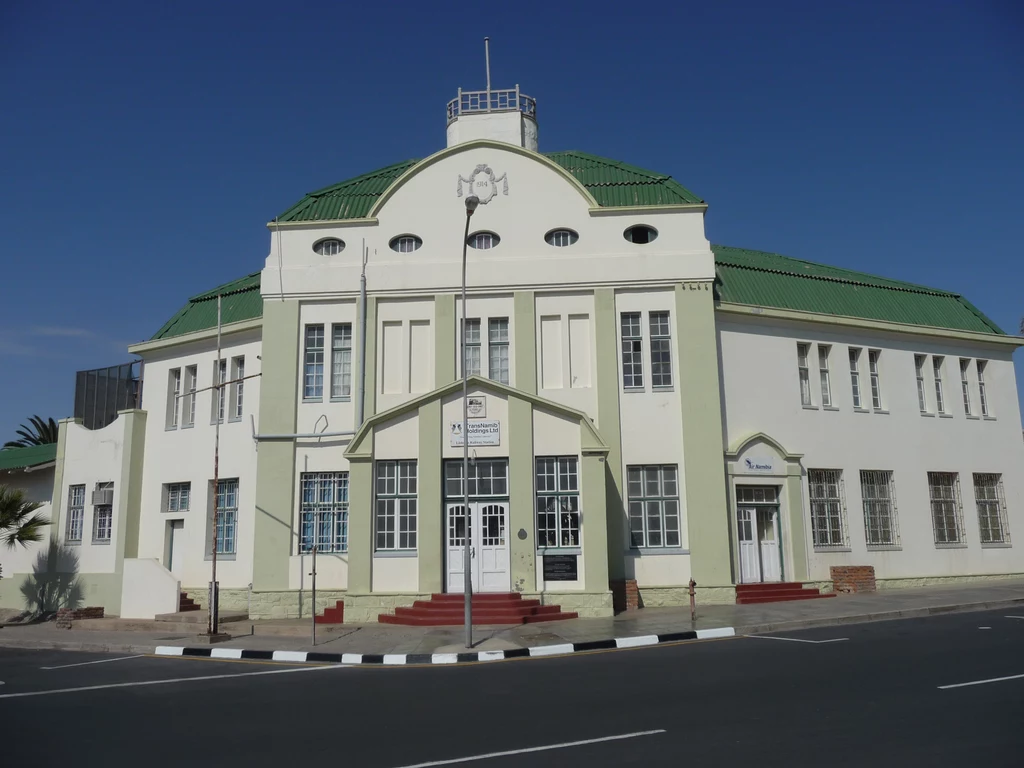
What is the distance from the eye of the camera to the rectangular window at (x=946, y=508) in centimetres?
2467

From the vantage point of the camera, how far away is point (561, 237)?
73.2 ft

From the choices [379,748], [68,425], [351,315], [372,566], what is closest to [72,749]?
[379,748]

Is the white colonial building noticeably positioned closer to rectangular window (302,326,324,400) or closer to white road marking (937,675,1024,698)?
rectangular window (302,326,324,400)

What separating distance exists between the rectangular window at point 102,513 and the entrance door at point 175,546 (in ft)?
7.36

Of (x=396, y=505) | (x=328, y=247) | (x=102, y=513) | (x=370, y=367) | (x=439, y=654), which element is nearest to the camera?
(x=439, y=654)

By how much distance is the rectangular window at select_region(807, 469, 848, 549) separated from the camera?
22859 mm

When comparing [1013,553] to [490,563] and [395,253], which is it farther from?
[395,253]

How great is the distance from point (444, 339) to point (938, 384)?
50.8 feet

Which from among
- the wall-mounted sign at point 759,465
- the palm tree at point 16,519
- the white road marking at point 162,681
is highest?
the wall-mounted sign at point 759,465

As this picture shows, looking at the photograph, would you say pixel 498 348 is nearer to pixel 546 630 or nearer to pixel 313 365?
pixel 313 365

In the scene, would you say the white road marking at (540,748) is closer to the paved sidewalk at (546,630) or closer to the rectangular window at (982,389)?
the paved sidewalk at (546,630)

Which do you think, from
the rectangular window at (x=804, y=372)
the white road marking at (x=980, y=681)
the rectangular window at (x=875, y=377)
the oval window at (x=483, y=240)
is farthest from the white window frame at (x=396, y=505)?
the rectangular window at (x=875, y=377)

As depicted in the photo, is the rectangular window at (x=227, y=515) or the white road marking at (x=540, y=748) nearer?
the white road marking at (x=540, y=748)

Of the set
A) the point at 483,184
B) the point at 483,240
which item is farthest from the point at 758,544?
the point at 483,184
